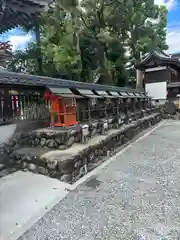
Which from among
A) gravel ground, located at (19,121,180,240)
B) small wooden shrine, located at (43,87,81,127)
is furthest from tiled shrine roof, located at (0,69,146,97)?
gravel ground, located at (19,121,180,240)

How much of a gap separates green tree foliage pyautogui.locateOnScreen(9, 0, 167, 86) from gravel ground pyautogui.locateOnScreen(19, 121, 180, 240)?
1239cm

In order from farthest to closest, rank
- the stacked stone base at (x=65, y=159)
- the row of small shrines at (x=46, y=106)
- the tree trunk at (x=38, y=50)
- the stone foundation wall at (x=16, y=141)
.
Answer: the tree trunk at (x=38, y=50) < the row of small shrines at (x=46, y=106) < the stone foundation wall at (x=16, y=141) < the stacked stone base at (x=65, y=159)

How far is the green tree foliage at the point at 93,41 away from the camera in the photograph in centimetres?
1741

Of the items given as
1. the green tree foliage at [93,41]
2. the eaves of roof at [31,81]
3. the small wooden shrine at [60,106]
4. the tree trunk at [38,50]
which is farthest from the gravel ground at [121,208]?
the tree trunk at [38,50]

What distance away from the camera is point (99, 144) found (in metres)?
7.77

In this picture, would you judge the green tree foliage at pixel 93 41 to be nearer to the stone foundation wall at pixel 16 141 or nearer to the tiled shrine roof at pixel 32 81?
the tiled shrine roof at pixel 32 81

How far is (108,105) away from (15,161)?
21.3 feet

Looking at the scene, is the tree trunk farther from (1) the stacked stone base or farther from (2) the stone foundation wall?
(1) the stacked stone base

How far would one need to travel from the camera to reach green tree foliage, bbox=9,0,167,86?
17406 millimetres

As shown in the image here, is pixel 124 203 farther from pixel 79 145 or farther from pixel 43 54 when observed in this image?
pixel 43 54

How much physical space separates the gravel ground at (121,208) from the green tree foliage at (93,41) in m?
12.4

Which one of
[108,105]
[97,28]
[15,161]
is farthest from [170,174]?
[97,28]

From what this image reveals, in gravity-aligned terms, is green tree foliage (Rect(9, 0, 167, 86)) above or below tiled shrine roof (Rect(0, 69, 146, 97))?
above

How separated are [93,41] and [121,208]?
16.8 meters
